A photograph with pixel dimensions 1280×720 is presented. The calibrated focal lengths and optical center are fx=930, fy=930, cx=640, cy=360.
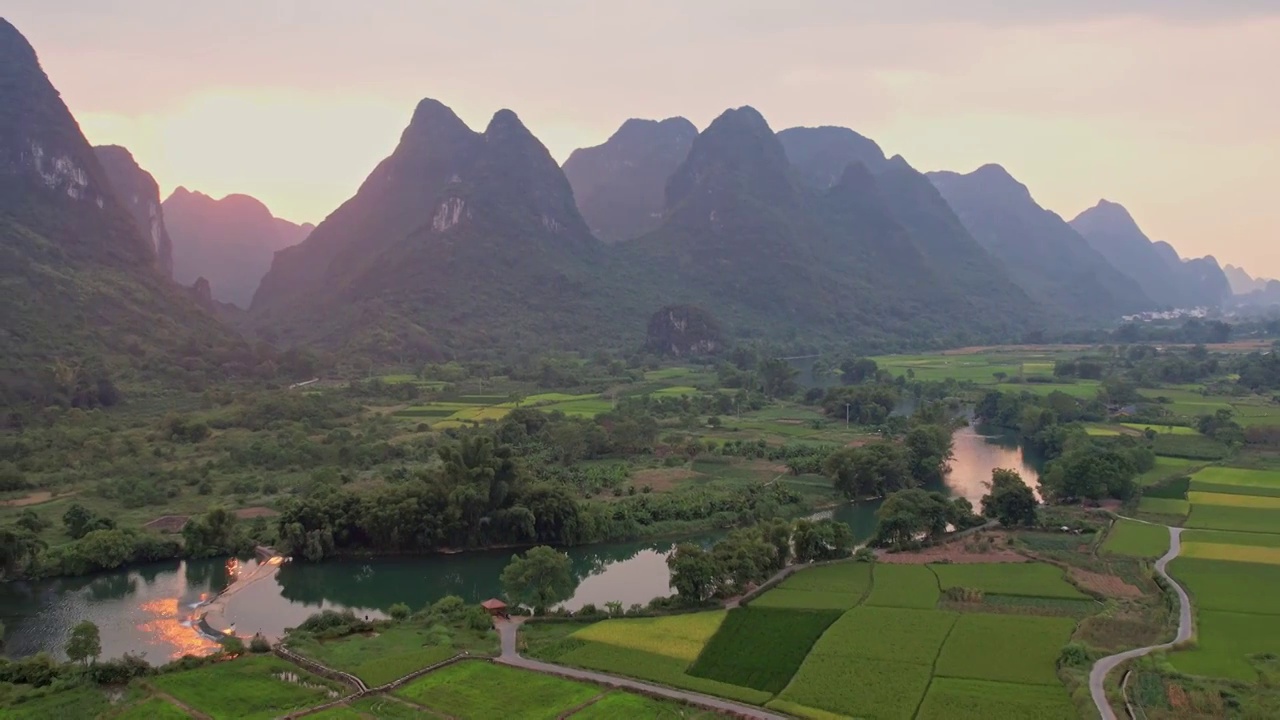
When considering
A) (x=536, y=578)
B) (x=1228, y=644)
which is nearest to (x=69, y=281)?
(x=536, y=578)

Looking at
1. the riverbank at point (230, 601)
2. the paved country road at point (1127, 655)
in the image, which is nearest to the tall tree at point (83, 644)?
the riverbank at point (230, 601)

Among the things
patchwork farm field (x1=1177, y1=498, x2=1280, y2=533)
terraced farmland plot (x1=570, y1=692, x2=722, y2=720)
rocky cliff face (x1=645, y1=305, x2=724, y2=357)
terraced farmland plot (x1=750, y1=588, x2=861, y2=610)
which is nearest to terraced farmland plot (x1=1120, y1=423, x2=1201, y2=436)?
patchwork farm field (x1=1177, y1=498, x2=1280, y2=533)

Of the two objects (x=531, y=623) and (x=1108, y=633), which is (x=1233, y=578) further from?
(x=531, y=623)

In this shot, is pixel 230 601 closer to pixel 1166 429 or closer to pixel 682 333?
pixel 1166 429

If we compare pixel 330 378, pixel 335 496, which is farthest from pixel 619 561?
pixel 330 378

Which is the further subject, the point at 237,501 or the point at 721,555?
the point at 237,501

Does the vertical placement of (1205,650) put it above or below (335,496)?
below
